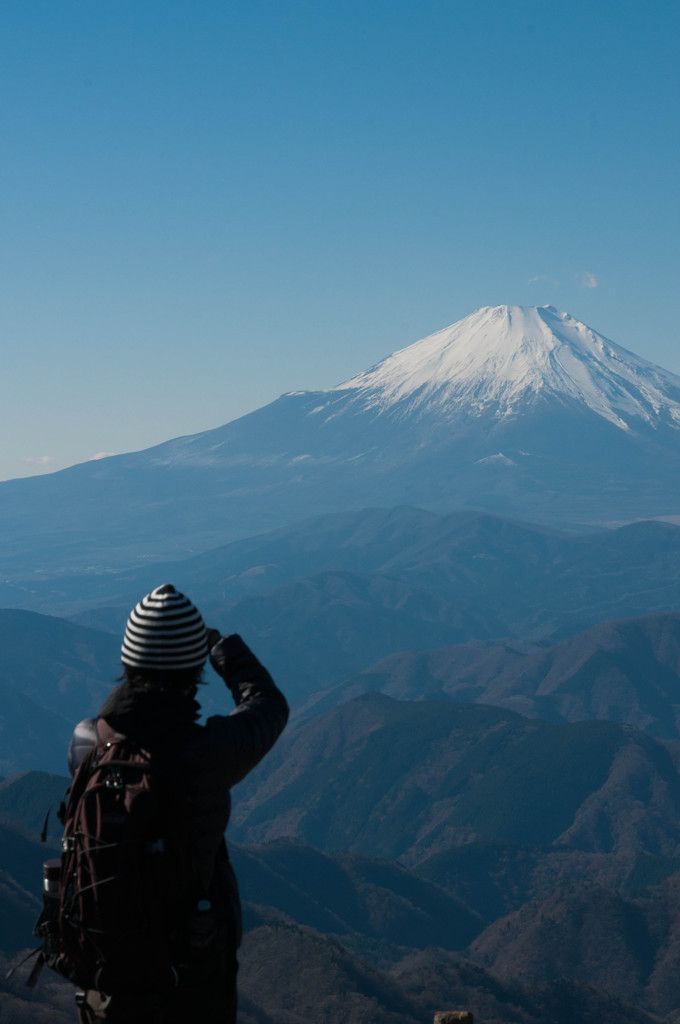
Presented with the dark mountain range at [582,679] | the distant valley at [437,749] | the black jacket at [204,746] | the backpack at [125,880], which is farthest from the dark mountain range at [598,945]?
the dark mountain range at [582,679]

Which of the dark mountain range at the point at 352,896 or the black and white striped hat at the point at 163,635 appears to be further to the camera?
the dark mountain range at the point at 352,896

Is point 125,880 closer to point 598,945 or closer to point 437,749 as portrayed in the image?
point 598,945

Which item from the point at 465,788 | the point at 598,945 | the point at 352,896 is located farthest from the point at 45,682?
the point at 598,945

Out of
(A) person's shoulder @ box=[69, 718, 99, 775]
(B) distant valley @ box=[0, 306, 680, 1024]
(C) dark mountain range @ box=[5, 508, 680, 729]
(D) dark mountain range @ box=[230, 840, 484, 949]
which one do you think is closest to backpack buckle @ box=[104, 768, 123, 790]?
(A) person's shoulder @ box=[69, 718, 99, 775]

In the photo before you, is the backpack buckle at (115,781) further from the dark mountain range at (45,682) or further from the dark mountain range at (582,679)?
the dark mountain range at (45,682)

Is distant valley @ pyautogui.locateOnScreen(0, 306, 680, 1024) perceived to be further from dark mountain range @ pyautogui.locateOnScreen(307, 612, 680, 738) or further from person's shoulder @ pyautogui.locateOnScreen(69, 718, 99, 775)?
person's shoulder @ pyautogui.locateOnScreen(69, 718, 99, 775)
